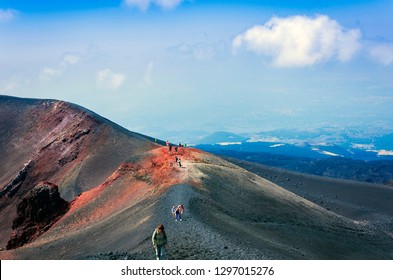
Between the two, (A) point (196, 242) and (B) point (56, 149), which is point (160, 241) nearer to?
(A) point (196, 242)

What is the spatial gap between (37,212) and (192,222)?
99.3ft

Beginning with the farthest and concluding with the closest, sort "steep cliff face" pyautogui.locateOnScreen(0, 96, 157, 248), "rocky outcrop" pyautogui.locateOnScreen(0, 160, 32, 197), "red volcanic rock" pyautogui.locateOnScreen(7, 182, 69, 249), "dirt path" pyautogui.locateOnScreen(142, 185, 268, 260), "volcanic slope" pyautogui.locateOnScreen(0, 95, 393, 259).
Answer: "rocky outcrop" pyautogui.locateOnScreen(0, 160, 32, 197)
"steep cliff face" pyautogui.locateOnScreen(0, 96, 157, 248)
"red volcanic rock" pyautogui.locateOnScreen(7, 182, 69, 249)
"volcanic slope" pyautogui.locateOnScreen(0, 95, 393, 259)
"dirt path" pyautogui.locateOnScreen(142, 185, 268, 260)

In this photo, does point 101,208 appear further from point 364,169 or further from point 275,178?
point 364,169

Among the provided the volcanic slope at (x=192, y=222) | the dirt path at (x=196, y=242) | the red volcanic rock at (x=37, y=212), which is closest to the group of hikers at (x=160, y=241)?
A: the dirt path at (x=196, y=242)

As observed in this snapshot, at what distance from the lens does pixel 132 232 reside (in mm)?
31297

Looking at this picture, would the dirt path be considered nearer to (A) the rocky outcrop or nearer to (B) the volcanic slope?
(B) the volcanic slope

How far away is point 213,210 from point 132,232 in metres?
6.84

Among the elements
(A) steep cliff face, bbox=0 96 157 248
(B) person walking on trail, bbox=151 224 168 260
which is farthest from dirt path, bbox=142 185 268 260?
(A) steep cliff face, bbox=0 96 157 248

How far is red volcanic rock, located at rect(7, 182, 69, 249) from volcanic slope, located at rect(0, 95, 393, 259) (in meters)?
1.78

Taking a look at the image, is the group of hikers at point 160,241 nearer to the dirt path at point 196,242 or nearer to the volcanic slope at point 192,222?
the dirt path at point 196,242

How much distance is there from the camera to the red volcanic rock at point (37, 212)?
52.0 meters

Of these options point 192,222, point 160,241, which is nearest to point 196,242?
point 160,241

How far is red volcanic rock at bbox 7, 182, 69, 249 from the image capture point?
171 ft

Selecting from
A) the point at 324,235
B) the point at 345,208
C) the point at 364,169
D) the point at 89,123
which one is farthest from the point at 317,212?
the point at 364,169
